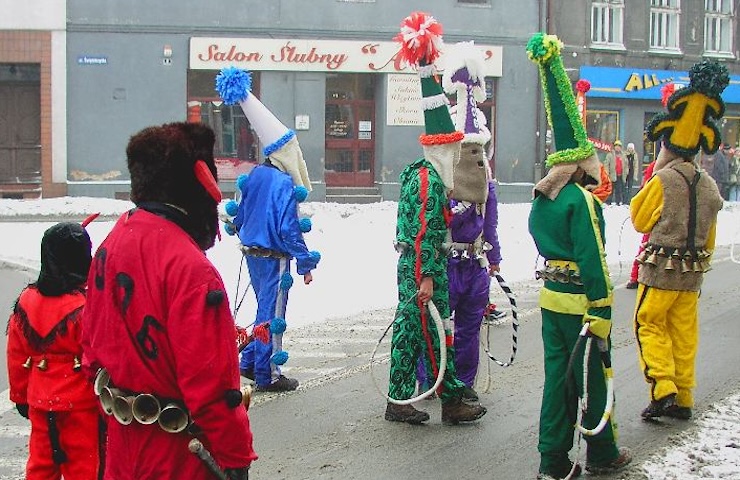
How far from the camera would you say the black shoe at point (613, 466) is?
5703mm

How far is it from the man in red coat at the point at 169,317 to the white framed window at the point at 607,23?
2847 centimetres

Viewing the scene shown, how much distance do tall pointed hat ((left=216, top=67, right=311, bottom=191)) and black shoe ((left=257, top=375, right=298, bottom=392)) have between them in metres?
1.49

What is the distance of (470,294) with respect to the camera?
7.09 metres

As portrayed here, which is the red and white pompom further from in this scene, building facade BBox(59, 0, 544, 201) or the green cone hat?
building facade BBox(59, 0, 544, 201)

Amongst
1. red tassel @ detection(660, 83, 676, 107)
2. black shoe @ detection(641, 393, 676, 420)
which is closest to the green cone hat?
red tassel @ detection(660, 83, 676, 107)

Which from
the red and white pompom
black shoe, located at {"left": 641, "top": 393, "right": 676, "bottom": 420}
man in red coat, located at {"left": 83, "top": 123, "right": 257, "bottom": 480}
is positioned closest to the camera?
man in red coat, located at {"left": 83, "top": 123, "right": 257, "bottom": 480}

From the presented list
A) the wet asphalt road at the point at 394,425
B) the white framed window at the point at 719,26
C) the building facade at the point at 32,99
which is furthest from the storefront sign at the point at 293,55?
the wet asphalt road at the point at 394,425

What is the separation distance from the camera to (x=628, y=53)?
30.9 metres

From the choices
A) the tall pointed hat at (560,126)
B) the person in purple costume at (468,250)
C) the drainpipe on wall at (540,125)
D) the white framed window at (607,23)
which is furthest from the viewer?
the white framed window at (607,23)

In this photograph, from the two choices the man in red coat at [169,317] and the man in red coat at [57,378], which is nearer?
the man in red coat at [169,317]

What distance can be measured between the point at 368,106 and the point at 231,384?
81.0 ft

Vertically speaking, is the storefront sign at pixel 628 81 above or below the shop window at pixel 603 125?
above

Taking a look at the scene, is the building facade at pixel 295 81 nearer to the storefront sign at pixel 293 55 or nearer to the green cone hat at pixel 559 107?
the storefront sign at pixel 293 55

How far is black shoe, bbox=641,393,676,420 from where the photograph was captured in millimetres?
6673
